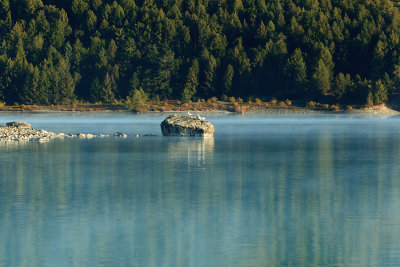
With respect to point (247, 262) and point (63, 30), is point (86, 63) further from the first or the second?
point (247, 262)

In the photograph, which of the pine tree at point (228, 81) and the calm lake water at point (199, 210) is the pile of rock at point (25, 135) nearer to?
the calm lake water at point (199, 210)

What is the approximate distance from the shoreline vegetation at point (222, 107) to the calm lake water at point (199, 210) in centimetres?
8385

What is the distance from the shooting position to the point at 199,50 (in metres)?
141

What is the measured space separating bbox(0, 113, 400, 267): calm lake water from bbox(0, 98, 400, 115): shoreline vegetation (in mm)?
83845

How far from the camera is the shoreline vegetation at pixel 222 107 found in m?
118

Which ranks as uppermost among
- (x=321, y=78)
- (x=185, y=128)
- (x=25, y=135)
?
(x=321, y=78)

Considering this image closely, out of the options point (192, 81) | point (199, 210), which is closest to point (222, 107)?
point (192, 81)

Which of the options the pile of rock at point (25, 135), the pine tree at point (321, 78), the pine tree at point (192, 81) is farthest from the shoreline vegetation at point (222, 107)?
the pile of rock at point (25, 135)

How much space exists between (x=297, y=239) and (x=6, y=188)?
1091 cm

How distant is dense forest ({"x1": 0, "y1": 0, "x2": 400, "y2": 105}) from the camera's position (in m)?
124

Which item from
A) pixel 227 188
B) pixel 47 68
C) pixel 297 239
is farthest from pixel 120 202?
pixel 47 68

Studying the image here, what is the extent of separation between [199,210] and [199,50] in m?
124

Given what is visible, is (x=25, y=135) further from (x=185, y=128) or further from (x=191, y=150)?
(x=191, y=150)

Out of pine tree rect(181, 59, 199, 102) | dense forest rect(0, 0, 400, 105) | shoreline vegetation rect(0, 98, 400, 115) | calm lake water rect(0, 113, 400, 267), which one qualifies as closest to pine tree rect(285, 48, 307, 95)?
dense forest rect(0, 0, 400, 105)
